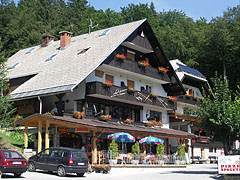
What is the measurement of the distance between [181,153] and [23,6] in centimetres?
4661

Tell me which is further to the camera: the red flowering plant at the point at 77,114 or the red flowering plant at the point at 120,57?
the red flowering plant at the point at 120,57

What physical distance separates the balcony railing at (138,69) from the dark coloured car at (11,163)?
50.6 ft

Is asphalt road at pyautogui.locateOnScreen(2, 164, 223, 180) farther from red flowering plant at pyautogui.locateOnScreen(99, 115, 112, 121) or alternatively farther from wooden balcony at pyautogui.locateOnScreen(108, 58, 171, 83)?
wooden balcony at pyautogui.locateOnScreen(108, 58, 171, 83)

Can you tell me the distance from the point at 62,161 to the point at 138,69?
1719 centimetres

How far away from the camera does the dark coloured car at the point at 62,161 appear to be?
19062 mm

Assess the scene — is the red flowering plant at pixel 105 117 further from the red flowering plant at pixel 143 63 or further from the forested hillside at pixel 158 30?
the forested hillside at pixel 158 30

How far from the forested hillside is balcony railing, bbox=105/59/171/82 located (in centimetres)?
1677

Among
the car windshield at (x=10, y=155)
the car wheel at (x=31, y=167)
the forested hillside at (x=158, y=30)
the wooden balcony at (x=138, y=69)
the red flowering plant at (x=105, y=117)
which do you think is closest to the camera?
the car windshield at (x=10, y=155)

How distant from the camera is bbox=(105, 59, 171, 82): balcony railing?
32350mm

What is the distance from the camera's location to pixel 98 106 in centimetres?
3172

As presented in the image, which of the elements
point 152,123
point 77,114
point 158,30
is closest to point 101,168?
point 77,114

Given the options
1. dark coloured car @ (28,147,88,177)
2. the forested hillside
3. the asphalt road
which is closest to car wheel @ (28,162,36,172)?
dark coloured car @ (28,147,88,177)

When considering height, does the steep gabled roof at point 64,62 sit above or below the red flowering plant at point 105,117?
above

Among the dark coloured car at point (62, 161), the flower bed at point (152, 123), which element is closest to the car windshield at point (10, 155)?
the dark coloured car at point (62, 161)
